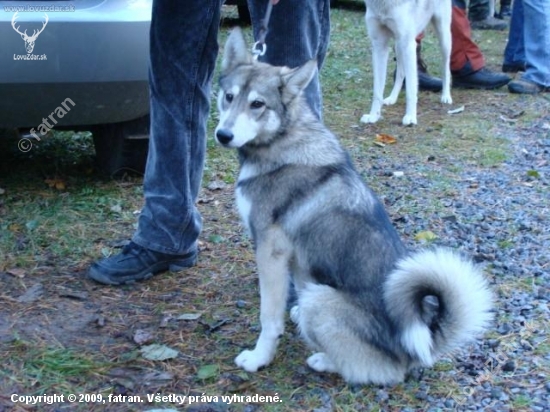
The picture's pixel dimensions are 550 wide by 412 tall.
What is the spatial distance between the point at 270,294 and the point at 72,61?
1.46 meters

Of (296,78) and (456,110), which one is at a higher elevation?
(296,78)

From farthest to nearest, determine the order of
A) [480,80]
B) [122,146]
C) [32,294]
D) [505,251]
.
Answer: [480,80]
[122,146]
[505,251]
[32,294]

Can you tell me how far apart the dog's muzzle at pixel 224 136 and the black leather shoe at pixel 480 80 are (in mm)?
5202

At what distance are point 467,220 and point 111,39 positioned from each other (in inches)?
77.7

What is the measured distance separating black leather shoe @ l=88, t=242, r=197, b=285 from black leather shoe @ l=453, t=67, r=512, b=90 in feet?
15.8

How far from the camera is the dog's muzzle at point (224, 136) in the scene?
93.7 inches

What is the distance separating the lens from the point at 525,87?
6.82 meters

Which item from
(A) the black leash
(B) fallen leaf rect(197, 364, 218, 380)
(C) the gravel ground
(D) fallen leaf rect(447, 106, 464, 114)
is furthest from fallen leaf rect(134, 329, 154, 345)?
(D) fallen leaf rect(447, 106, 464, 114)

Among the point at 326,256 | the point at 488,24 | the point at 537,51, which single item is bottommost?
the point at 488,24

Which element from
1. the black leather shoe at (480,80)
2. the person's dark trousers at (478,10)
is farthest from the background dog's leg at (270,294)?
the person's dark trousers at (478,10)

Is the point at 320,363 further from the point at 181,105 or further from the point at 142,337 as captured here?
the point at 181,105

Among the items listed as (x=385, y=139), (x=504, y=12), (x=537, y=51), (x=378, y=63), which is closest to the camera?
(x=385, y=139)

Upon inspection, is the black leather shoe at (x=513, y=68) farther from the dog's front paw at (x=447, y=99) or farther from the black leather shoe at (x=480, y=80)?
the dog's front paw at (x=447, y=99)

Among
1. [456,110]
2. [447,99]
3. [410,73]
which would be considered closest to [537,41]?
[447,99]
